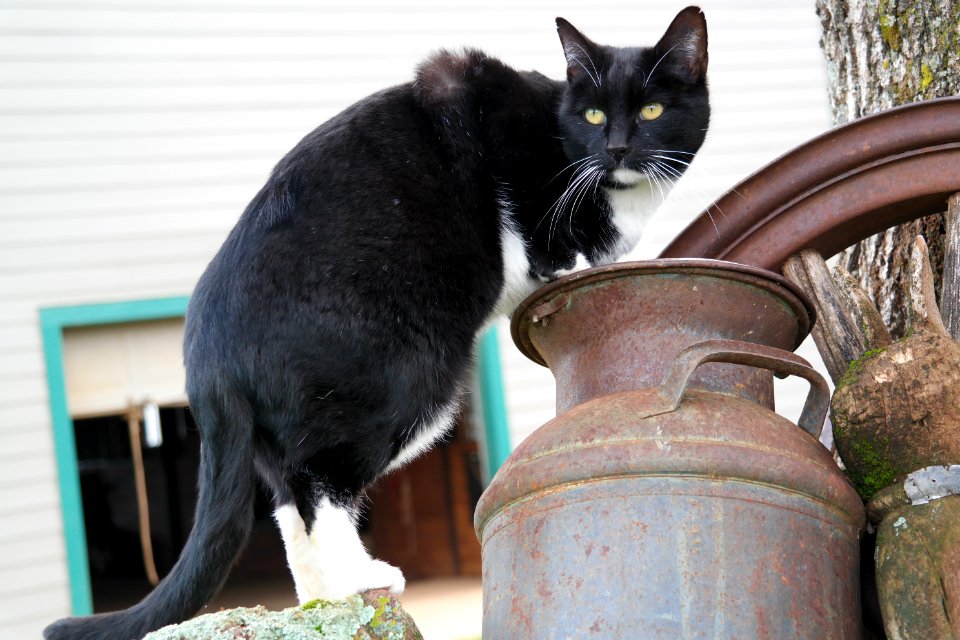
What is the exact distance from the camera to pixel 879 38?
3.14 metres

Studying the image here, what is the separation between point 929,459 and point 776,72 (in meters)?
4.51

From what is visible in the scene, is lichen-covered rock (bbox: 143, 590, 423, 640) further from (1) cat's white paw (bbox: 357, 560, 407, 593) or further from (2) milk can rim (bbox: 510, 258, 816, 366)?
(2) milk can rim (bbox: 510, 258, 816, 366)

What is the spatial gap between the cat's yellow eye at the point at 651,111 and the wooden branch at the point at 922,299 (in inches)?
28.3

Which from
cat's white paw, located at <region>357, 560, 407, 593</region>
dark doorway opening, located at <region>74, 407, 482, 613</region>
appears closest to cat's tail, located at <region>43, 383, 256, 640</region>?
cat's white paw, located at <region>357, 560, 407, 593</region>

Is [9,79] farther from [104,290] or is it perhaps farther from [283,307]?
[283,307]

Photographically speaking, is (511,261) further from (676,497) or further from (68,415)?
(68,415)

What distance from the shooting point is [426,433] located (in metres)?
2.49

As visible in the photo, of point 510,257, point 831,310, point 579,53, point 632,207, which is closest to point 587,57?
point 579,53

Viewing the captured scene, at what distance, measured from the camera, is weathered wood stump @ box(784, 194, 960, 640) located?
6.68 feet

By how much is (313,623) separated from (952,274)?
1.85m

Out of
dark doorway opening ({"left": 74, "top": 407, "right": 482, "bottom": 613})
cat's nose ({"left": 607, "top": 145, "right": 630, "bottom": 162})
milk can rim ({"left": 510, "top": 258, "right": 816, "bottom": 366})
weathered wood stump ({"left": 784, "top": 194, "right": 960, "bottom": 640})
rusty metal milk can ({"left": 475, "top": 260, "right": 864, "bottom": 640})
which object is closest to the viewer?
rusty metal milk can ({"left": 475, "top": 260, "right": 864, "bottom": 640})

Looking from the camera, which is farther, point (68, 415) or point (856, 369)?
point (68, 415)

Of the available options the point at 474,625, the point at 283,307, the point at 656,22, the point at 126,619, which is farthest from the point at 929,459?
the point at 656,22

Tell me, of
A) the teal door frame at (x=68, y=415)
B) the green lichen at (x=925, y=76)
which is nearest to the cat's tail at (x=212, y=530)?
the green lichen at (x=925, y=76)
